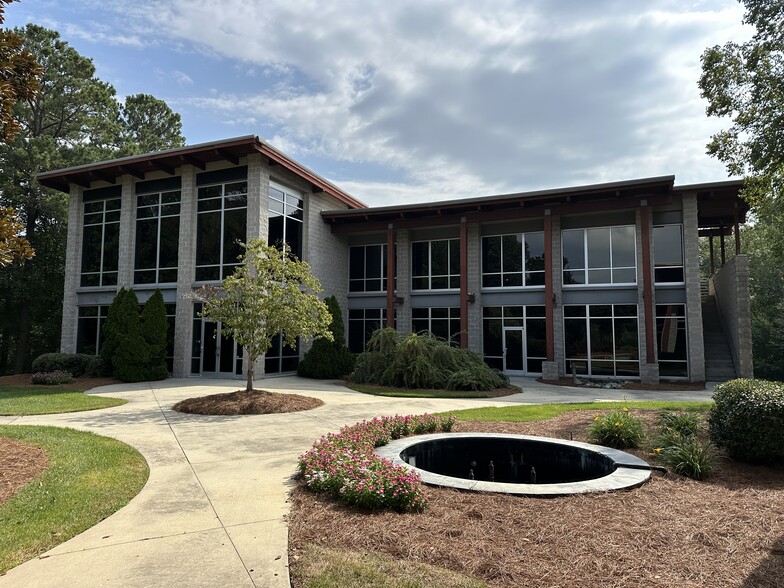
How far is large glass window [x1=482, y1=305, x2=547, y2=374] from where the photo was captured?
21406mm

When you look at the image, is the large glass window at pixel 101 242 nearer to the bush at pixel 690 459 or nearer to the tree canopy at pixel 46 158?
the tree canopy at pixel 46 158

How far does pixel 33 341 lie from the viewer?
104 ft

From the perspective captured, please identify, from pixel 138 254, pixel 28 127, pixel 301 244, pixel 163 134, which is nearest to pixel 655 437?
pixel 301 244

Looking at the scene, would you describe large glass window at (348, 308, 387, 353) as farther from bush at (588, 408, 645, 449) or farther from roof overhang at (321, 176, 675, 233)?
bush at (588, 408, 645, 449)

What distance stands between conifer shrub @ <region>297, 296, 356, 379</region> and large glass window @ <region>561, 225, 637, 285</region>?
10159 millimetres

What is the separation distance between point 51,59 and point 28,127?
163 inches

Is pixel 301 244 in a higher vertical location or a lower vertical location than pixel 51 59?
lower

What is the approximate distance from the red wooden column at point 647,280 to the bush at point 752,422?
499 inches

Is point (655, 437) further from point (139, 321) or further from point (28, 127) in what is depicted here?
point (28, 127)

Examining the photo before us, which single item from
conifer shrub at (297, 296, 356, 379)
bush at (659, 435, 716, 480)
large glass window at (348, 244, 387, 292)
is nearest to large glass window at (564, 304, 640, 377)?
large glass window at (348, 244, 387, 292)

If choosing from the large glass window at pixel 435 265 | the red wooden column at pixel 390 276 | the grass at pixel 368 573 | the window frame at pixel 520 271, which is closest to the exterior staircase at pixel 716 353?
the window frame at pixel 520 271

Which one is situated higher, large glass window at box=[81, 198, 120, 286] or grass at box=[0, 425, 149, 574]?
large glass window at box=[81, 198, 120, 286]

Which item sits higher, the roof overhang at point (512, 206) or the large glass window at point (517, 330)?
the roof overhang at point (512, 206)

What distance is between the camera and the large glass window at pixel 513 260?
72.4ft
